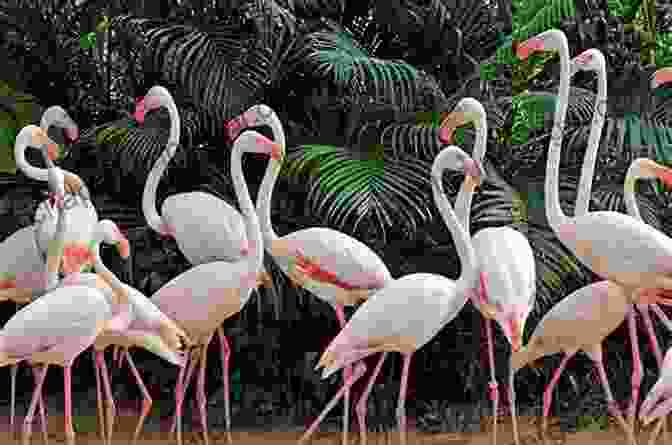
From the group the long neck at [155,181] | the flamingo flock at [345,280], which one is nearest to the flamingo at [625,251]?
the flamingo flock at [345,280]

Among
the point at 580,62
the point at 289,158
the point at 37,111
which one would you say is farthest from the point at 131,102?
the point at 580,62

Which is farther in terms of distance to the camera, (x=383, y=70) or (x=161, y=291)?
(x=383, y=70)

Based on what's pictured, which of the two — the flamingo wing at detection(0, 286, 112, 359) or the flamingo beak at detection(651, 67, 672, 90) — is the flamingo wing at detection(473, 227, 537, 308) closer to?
the flamingo beak at detection(651, 67, 672, 90)

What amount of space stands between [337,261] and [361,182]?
47cm

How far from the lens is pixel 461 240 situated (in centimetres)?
353

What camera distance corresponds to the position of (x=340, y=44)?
14.4ft

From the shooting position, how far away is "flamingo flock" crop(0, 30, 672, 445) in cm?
336

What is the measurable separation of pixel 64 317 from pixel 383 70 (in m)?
1.59

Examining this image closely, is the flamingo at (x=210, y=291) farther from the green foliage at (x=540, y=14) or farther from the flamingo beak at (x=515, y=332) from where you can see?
the green foliage at (x=540, y=14)

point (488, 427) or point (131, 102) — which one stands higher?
point (131, 102)

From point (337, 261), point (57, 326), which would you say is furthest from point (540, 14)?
point (57, 326)

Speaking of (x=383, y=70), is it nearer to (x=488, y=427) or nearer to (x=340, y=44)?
(x=340, y=44)

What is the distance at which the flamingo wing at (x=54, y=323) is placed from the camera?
127 inches

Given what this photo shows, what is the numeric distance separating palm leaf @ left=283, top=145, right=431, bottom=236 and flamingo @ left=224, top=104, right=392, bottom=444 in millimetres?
218
